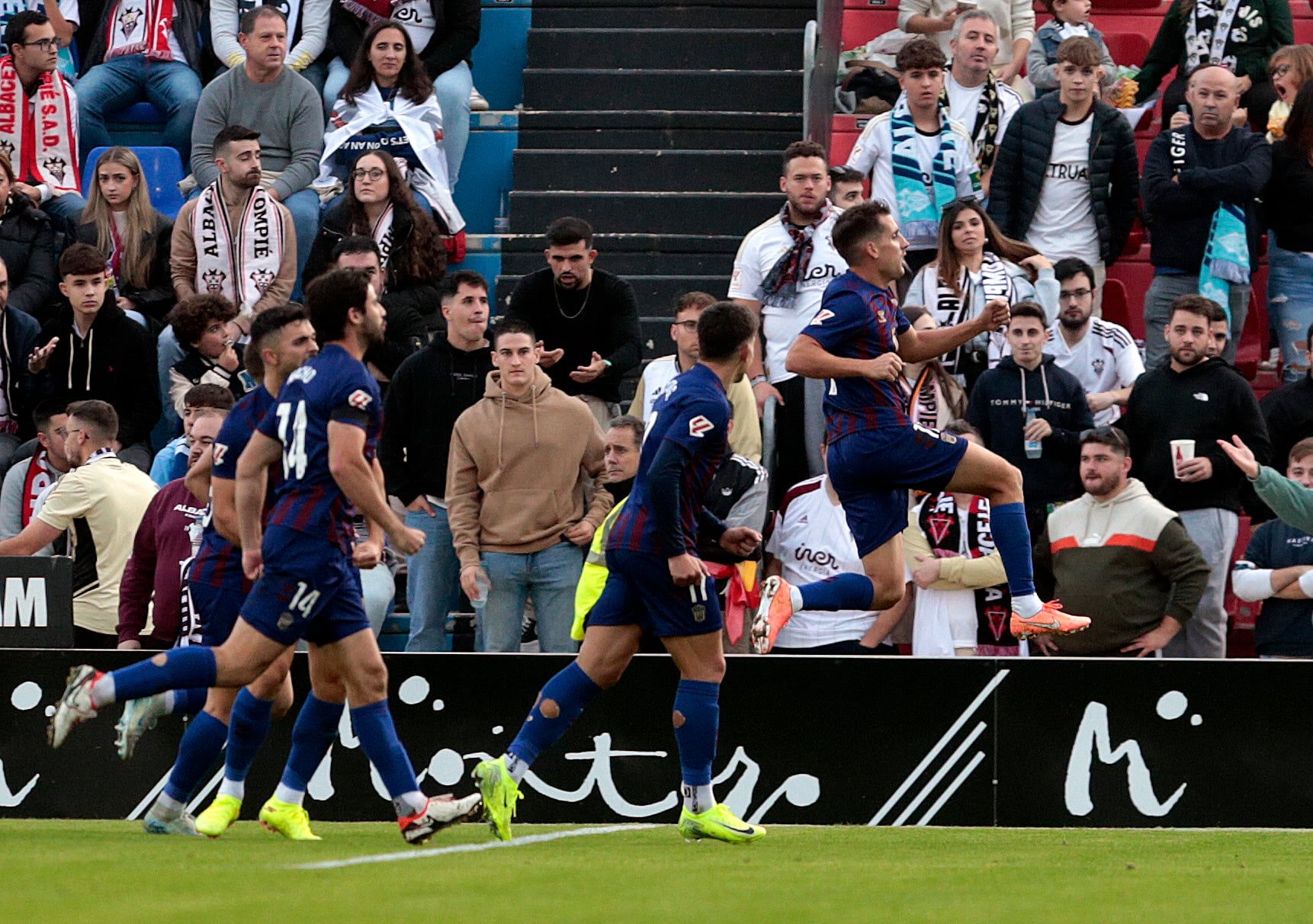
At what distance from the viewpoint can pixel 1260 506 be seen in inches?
440

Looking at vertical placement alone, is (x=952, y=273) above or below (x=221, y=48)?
below

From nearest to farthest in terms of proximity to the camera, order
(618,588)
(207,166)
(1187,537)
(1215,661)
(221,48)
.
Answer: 1. (618,588)
2. (1215,661)
3. (1187,537)
4. (207,166)
5. (221,48)

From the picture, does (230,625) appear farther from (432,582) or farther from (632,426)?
(632,426)

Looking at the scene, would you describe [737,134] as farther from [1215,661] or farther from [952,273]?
[1215,661]

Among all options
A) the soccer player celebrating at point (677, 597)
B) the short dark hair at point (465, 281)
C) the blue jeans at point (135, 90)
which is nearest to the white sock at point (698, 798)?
the soccer player celebrating at point (677, 597)

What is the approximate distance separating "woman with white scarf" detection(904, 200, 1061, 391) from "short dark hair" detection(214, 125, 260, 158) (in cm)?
415

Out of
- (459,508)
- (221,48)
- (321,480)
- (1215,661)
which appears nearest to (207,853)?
(321,480)

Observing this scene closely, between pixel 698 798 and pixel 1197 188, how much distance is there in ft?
19.4

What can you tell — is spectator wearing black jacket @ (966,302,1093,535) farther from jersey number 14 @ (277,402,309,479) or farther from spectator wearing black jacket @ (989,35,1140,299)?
jersey number 14 @ (277,402,309,479)

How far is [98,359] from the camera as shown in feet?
36.4

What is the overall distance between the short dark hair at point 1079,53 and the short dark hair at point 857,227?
13.9 ft

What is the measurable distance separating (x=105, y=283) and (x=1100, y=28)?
25.6 feet

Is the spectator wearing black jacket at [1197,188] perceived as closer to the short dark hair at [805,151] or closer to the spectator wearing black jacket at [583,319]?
the short dark hair at [805,151]

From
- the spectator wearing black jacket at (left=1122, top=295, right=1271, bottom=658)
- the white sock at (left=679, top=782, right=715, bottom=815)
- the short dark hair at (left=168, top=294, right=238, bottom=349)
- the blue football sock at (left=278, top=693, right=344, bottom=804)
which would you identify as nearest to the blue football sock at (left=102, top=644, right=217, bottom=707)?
the blue football sock at (left=278, top=693, right=344, bottom=804)
